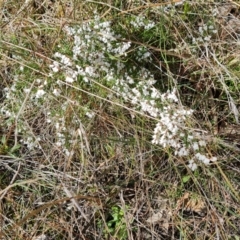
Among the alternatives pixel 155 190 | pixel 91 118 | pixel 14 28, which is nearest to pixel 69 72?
pixel 91 118

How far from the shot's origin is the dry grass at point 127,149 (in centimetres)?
216

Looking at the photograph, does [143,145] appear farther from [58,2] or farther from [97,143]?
[58,2]

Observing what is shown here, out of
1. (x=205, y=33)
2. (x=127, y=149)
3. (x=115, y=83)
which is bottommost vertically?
(x=127, y=149)

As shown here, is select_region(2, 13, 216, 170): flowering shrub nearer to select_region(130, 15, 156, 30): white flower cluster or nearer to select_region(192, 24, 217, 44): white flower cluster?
select_region(130, 15, 156, 30): white flower cluster

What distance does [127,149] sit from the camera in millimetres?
2209

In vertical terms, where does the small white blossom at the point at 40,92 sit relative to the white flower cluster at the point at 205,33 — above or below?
below

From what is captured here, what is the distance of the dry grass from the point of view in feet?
7.08

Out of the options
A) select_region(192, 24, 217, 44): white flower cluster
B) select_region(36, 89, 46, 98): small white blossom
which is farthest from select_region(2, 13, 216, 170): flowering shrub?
select_region(192, 24, 217, 44): white flower cluster

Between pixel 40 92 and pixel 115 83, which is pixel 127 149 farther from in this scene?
pixel 40 92

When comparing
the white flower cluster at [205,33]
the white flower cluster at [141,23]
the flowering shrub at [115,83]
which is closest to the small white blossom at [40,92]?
the flowering shrub at [115,83]

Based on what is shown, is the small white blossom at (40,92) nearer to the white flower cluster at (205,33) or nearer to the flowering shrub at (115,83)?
the flowering shrub at (115,83)

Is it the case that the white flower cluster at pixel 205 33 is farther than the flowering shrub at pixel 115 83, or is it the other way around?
the white flower cluster at pixel 205 33

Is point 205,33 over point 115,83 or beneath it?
over

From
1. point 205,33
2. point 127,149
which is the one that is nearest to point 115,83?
point 127,149
